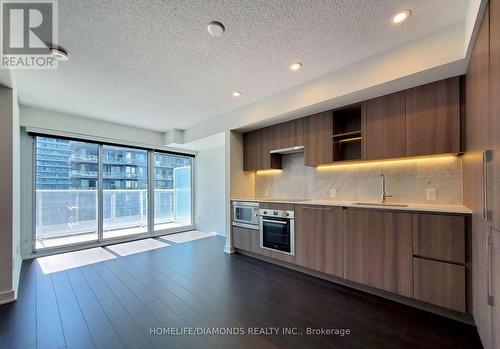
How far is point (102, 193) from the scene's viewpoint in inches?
186

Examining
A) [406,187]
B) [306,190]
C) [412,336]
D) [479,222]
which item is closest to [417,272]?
[412,336]

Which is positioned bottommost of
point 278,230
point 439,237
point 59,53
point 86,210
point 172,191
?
point 278,230

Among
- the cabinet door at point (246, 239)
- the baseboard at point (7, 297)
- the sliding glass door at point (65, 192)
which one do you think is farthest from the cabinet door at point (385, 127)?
the sliding glass door at point (65, 192)

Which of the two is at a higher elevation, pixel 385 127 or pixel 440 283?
pixel 385 127

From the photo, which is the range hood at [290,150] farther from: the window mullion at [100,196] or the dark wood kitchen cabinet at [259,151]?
the window mullion at [100,196]

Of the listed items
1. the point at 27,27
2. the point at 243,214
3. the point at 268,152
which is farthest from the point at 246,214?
the point at 27,27

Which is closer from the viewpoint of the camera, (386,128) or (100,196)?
(386,128)

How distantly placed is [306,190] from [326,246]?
1.16 m

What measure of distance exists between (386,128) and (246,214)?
248 centimetres

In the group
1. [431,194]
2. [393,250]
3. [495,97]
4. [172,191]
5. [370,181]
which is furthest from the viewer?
[172,191]

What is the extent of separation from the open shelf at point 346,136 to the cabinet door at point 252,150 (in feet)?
4.59

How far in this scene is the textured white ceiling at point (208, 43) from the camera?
1.74 meters

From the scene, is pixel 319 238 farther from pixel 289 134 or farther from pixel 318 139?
pixel 289 134

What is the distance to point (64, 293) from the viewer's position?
8.21ft
